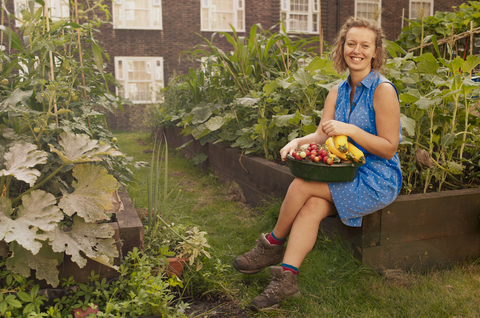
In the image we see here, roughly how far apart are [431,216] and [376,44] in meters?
0.84

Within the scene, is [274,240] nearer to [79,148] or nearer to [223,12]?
[79,148]

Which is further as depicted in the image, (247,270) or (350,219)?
(247,270)

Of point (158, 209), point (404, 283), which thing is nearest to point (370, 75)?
point (404, 283)

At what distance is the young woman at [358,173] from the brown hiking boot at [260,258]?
4.8 inches

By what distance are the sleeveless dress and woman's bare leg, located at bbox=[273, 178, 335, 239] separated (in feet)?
Answer: 0.14

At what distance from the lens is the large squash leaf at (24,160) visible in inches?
48.0

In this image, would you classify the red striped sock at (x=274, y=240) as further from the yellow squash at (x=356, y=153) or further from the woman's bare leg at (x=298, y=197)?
the yellow squash at (x=356, y=153)

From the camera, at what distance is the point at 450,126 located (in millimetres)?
2037

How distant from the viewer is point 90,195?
1359 millimetres

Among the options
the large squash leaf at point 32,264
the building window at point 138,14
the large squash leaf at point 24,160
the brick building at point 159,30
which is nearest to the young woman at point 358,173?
the large squash leaf at point 32,264

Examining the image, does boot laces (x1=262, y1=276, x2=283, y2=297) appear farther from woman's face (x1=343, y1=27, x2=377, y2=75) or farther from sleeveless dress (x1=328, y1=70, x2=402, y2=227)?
woman's face (x1=343, y1=27, x2=377, y2=75)

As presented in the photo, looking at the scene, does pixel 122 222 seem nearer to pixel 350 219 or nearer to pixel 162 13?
pixel 350 219

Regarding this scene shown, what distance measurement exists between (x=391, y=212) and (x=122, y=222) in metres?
1.18

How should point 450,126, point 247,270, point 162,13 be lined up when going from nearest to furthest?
point 247,270 < point 450,126 < point 162,13
